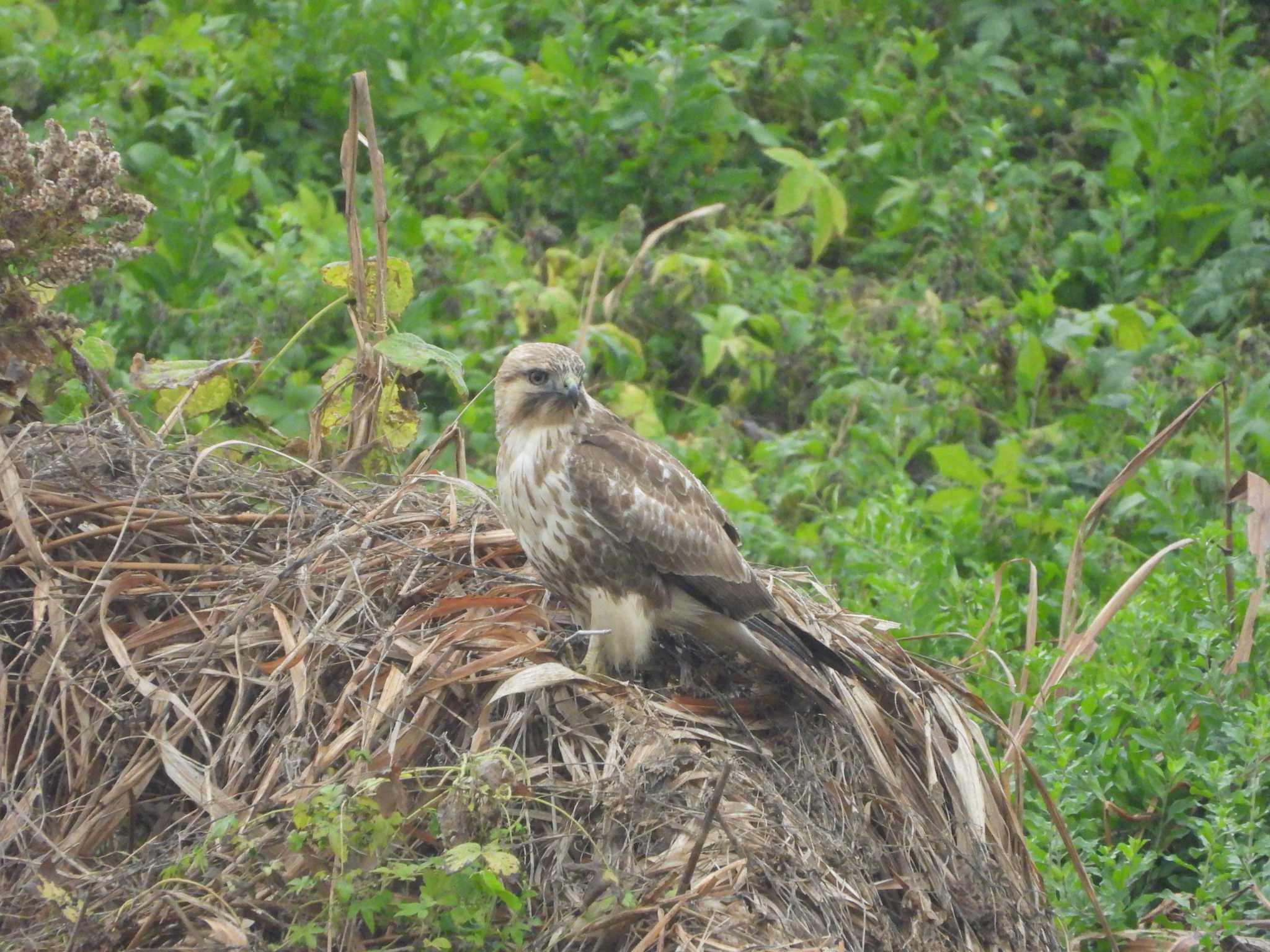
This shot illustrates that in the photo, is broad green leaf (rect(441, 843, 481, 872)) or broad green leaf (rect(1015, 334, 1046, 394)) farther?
broad green leaf (rect(1015, 334, 1046, 394))

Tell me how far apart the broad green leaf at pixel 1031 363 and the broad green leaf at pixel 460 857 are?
460 cm

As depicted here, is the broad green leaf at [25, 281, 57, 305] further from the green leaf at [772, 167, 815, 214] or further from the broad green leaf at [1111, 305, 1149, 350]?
the broad green leaf at [1111, 305, 1149, 350]

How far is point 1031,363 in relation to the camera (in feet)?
22.8

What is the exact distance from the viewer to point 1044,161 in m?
8.16

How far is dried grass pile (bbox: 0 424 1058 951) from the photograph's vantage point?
307cm

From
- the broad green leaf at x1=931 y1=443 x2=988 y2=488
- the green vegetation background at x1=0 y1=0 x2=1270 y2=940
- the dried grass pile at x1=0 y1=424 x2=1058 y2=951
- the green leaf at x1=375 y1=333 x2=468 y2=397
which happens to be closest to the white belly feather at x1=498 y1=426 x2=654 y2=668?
the dried grass pile at x1=0 y1=424 x2=1058 y2=951

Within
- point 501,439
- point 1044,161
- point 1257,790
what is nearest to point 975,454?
point 1044,161

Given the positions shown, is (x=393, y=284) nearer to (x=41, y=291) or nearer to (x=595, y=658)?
(x=41, y=291)

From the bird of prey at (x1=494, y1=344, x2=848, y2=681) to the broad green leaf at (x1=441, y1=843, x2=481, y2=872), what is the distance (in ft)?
3.06

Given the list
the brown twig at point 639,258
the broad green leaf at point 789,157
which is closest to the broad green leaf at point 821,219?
the broad green leaf at point 789,157

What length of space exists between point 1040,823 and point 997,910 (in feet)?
2.52

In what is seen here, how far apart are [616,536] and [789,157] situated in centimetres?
403

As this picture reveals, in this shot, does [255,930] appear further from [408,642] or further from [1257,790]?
[1257,790]

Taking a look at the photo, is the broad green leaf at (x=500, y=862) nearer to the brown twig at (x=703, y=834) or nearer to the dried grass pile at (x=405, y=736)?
the dried grass pile at (x=405, y=736)
